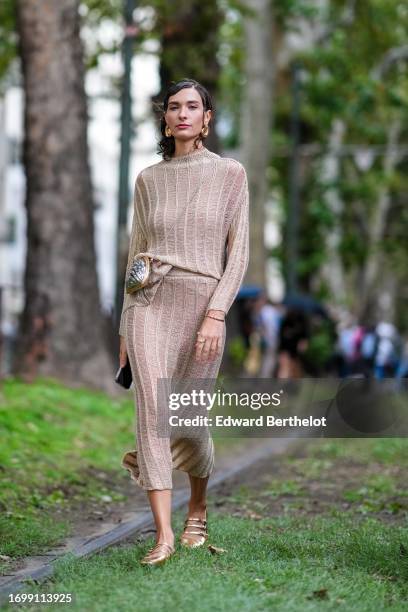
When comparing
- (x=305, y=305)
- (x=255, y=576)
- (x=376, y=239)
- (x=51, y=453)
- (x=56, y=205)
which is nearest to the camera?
(x=255, y=576)

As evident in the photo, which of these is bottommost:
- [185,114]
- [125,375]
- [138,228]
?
[125,375]

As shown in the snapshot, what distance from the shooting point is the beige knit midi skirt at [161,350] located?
20.4 ft

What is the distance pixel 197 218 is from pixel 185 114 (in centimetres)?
48

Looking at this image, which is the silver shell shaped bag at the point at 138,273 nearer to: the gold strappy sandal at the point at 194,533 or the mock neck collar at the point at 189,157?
the mock neck collar at the point at 189,157

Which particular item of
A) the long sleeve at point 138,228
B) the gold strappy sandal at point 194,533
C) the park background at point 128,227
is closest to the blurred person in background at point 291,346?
the park background at point 128,227

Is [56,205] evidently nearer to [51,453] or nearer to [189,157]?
[51,453]

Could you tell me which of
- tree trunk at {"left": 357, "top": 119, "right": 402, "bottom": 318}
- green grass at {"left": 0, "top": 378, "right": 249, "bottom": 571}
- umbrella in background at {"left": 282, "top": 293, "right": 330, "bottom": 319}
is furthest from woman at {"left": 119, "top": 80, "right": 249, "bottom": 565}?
tree trunk at {"left": 357, "top": 119, "right": 402, "bottom": 318}

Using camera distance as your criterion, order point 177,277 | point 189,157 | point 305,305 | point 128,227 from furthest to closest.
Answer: point 305,305
point 128,227
point 189,157
point 177,277

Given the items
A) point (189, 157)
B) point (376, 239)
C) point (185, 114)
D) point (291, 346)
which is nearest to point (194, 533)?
point (189, 157)

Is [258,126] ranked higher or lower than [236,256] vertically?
higher

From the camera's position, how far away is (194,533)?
6664 millimetres

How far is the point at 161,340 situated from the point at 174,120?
1.00m

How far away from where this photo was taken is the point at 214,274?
6.38 m

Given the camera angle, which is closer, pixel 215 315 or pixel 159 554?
pixel 159 554
